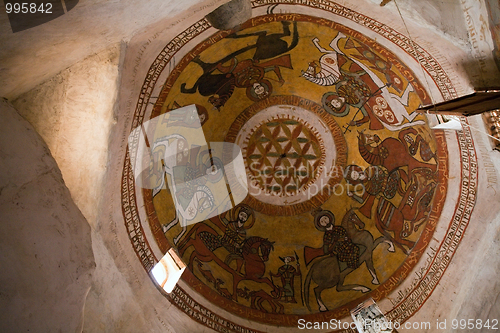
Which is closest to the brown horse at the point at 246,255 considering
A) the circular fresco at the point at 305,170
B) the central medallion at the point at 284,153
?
the circular fresco at the point at 305,170

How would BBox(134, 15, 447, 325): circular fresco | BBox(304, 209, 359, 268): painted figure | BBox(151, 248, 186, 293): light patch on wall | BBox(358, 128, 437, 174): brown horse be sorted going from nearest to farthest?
BBox(151, 248, 186, 293): light patch on wall, BBox(134, 15, 447, 325): circular fresco, BBox(358, 128, 437, 174): brown horse, BBox(304, 209, 359, 268): painted figure

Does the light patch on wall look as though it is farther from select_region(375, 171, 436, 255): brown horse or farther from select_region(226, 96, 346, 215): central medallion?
select_region(375, 171, 436, 255): brown horse

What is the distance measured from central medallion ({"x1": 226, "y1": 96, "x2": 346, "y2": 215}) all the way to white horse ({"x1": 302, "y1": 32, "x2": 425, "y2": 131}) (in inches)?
27.8

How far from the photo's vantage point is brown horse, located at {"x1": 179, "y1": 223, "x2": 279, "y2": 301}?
7.11 metres

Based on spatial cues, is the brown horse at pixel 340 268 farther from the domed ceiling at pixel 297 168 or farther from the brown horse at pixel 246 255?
the brown horse at pixel 246 255

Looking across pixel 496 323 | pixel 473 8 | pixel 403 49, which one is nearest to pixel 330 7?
pixel 403 49

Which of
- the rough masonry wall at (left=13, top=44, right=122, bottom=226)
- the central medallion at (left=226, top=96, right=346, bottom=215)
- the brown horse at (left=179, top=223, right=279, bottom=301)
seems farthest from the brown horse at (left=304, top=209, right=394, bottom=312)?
the rough masonry wall at (left=13, top=44, right=122, bottom=226)

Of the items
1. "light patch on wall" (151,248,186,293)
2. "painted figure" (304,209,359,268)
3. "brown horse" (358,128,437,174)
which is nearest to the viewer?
"light patch on wall" (151,248,186,293)

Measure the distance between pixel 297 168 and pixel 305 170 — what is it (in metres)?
0.19

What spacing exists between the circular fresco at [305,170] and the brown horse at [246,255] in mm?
21

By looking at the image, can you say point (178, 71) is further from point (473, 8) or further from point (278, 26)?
point (473, 8)

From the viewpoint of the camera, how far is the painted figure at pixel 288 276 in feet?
23.9

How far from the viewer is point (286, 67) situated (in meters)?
7.34

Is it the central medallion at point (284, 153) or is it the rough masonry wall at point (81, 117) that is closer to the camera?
the rough masonry wall at point (81, 117)
